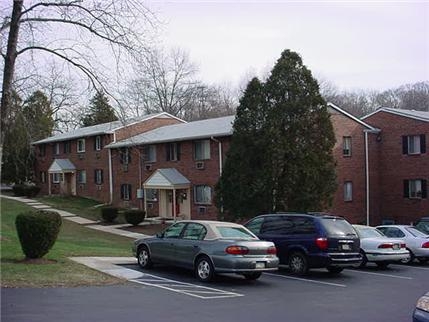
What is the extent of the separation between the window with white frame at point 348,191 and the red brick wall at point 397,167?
10.2 feet

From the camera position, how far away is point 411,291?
46.4ft

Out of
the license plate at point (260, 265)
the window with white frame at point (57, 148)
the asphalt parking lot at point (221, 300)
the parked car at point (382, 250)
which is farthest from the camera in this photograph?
the window with white frame at point (57, 148)

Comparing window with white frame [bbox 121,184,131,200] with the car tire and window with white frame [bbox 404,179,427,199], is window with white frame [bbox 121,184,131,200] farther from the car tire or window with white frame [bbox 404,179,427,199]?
the car tire

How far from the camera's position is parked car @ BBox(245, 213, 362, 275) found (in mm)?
16000

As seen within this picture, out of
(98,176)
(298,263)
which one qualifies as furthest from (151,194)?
(298,263)

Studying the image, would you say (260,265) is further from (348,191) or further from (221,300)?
(348,191)

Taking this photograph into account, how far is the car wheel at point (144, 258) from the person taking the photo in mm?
15906

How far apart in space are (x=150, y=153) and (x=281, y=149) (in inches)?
714

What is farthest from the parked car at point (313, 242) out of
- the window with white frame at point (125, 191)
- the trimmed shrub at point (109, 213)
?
the window with white frame at point (125, 191)

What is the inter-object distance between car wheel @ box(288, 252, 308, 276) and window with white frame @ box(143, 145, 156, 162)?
25828 mm

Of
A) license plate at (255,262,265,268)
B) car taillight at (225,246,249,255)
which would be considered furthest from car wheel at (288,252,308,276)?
car taillight at (225,246,249,255)

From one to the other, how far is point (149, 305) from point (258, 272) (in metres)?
4.28

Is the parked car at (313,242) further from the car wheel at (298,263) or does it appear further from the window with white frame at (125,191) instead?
the window with white frame at (125,191)

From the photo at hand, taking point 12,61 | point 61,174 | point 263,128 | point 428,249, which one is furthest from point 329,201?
point 61,174
